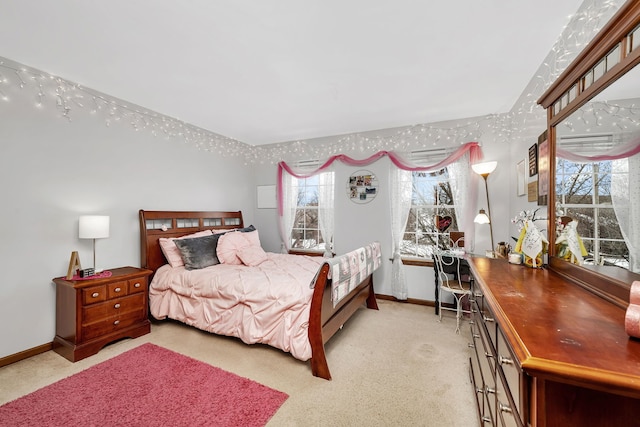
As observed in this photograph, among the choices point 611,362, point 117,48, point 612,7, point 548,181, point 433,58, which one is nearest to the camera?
point 611,362

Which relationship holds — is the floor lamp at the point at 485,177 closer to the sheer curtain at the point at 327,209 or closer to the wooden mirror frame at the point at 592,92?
the wooden mirror frame at the point at 592,92

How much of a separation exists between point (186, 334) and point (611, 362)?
3.28 m

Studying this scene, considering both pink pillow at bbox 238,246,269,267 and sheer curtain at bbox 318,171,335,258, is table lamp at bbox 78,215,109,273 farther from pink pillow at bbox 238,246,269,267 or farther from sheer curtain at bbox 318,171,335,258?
sheer curtain at bbox 318,171,335,258

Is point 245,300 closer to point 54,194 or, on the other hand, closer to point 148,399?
point 148,399

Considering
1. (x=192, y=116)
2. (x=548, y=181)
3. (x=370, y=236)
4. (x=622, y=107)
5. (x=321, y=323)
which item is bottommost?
(x=321, y=323)

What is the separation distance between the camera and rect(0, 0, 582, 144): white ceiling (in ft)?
5.68

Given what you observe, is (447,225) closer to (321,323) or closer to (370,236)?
(370,236)

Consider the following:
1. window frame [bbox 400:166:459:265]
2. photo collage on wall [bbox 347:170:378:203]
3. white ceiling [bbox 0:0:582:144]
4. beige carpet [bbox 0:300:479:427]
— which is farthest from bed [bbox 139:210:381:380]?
white ceiling [bbox 0:0:582:144]

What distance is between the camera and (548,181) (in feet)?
5.41

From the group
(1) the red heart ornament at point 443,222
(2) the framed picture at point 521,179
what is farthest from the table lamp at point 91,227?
(2) the framed picture at point 521,179

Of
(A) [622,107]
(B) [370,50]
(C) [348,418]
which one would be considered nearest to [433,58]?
(B) [370,50]

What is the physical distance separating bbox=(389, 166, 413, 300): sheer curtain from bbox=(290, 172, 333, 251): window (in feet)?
3.37

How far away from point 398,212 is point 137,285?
133 inches

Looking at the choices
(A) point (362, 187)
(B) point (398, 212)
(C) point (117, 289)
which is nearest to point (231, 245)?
(C) point (117, 289)
